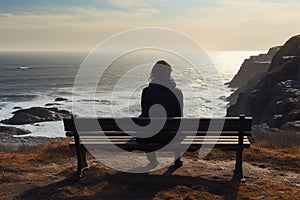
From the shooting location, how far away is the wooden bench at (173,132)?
21.0 feet

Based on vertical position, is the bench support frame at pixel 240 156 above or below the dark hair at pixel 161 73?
below

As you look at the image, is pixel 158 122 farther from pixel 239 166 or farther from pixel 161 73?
pixel 239 166

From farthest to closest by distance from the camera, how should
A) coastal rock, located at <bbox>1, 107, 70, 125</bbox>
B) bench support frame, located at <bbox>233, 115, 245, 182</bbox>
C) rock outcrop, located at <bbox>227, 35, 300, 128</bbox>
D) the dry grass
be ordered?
coastal rock, located at <bbox>1, 107, 70, 125</bbox> → rock outcrop, located at <bbox>227, 35, 300, 128</bbox> → the dry grass → bench support frame, located at <bbox>233, 115, 245, 182</bbox>

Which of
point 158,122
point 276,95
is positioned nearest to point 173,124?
point 158,122

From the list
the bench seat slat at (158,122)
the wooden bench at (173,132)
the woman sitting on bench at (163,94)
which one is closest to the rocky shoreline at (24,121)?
the wooden bench at (173,132)

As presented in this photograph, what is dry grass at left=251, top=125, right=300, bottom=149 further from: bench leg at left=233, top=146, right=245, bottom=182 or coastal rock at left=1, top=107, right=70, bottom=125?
coastal rock at left=1, top=107, right=70, bottom=125

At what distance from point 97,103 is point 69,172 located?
1810 inches

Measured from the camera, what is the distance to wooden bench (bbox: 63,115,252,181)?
21.0 ft

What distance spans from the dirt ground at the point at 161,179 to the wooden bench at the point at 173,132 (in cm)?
43

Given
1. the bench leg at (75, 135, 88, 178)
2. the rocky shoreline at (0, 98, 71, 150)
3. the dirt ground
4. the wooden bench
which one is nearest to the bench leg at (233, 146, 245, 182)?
the wooden bench

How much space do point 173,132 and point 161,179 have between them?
907 mm

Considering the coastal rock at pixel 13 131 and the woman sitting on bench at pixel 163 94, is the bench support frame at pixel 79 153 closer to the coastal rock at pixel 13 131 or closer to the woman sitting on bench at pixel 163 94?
the woman sitting on bench at pixel 163 94

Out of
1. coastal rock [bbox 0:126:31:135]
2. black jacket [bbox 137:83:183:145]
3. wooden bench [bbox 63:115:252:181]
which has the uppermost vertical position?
black jacket [bbox 137:83:183:145]

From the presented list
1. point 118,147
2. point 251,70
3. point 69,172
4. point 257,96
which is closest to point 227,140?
point 118,147
